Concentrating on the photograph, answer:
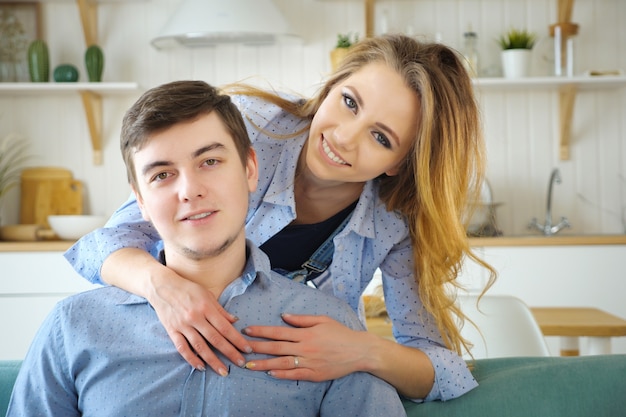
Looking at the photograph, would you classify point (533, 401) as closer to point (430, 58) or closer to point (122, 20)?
point (430, 58)

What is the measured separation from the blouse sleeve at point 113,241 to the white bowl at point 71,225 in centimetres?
246

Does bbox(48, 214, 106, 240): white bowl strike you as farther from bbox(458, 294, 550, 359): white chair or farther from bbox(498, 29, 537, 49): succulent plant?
bbox(458, 294, 550, 359): white chair

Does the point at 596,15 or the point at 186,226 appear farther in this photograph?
the point at 596,15

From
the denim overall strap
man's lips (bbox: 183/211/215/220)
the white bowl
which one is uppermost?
man's lips (bbox: 183/211/215/220)

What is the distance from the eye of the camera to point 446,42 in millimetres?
4395

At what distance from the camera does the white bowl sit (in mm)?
4051

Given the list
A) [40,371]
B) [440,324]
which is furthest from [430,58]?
[40,371]

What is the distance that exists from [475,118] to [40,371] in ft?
3.20

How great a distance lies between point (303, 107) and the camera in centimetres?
183

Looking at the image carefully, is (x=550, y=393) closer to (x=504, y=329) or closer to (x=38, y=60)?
(x=504, y=329)

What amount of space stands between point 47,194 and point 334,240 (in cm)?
306

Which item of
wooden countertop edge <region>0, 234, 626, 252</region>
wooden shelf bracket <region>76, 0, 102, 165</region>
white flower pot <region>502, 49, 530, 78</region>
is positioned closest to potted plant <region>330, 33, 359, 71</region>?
white flower pot <region>502, 49, 530, 78</region>

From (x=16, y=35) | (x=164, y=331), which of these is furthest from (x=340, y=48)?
(x=164, y=331)

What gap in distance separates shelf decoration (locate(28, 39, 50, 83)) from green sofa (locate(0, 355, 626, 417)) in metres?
3.07
